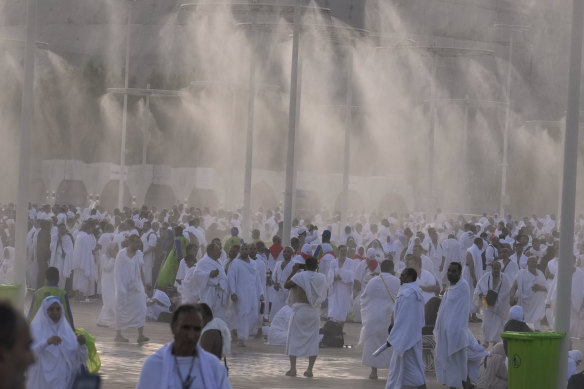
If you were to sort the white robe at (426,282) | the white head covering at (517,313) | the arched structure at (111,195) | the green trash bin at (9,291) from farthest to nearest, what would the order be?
the arched structure at (111,195) → the white robe at (426,282) → the white head covering at (517,313) → the green trash bin at (9,291)

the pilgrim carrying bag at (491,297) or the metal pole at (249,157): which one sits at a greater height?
the metal pole at (249,157)

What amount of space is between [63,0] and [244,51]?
20270mm

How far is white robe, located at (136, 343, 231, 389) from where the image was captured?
5.79 metres

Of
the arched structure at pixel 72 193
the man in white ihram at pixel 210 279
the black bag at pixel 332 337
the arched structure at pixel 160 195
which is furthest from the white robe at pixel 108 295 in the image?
the arched structure at pixel 160 195

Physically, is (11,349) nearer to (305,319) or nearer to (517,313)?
(517,313)

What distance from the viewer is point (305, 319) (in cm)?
1396

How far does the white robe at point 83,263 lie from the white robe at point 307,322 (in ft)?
28.1

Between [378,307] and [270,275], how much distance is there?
182 inches

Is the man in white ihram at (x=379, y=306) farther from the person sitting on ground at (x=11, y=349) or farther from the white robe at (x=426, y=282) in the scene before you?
the person sitting on ground at (x=11, y=349)

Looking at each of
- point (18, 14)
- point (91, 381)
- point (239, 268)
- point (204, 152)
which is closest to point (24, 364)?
point (91, 381)

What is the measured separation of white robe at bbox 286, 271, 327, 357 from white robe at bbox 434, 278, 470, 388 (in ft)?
5.36

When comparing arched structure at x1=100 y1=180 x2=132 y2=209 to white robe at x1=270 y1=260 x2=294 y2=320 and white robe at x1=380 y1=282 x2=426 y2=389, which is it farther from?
white robe at x1=380 y1=282 x2=426 y2=389

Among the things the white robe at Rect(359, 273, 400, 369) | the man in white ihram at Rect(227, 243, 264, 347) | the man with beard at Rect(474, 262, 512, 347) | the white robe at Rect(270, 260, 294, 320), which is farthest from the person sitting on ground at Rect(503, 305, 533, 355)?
the white robe at Rect(270, 260, 294, 320)

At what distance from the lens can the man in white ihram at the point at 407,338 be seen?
11852 mm
